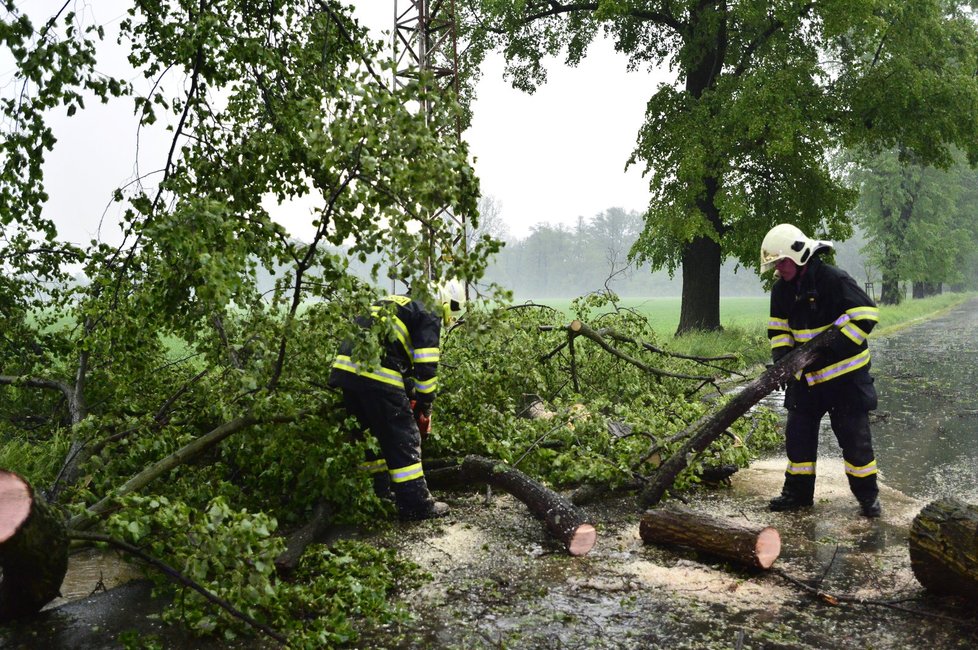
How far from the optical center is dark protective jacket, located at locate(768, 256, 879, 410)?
518 centimetres

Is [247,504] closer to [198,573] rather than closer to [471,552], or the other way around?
[471,552]

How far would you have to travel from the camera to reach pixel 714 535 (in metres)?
4.37

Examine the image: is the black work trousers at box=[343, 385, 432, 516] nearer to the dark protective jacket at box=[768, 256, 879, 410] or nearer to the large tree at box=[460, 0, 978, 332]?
the dark protective jacket at box=[768, 256, 879, 410]

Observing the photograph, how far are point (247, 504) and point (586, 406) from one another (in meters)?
2.93

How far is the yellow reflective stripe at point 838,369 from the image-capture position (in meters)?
5.26

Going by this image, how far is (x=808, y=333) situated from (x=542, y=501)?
2235 millimetres

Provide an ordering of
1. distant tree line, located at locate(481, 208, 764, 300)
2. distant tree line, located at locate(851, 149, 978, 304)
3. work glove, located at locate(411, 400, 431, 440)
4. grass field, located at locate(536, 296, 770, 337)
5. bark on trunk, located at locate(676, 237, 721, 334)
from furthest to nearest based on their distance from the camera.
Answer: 1. distant tree line, located at locate(481, 208, 764, 300)
2. distant tree line, located at locate(851, 149, 978, 304)
3. grass field, located at locate(536, 296, 770, 337)
4. bark on trunk, located at locate(676, 237, 721, 334)
5. work glove, located at locate(411, 400, 431, 440)

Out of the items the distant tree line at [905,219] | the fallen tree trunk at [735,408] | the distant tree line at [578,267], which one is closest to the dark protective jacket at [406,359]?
the fallen tree trunk at [735,408]

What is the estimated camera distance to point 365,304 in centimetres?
388

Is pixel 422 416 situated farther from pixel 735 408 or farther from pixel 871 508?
pixel 871 508

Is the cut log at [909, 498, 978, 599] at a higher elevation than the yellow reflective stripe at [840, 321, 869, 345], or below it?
below

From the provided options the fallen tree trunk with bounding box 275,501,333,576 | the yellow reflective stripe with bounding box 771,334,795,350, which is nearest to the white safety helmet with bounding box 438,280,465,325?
the fallen tree trunk with bounding box 275,501,333,576

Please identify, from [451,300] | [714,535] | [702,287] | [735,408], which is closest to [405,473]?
[451,300]

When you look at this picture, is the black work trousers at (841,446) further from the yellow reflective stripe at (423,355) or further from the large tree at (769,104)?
the large tree at (769,104)
